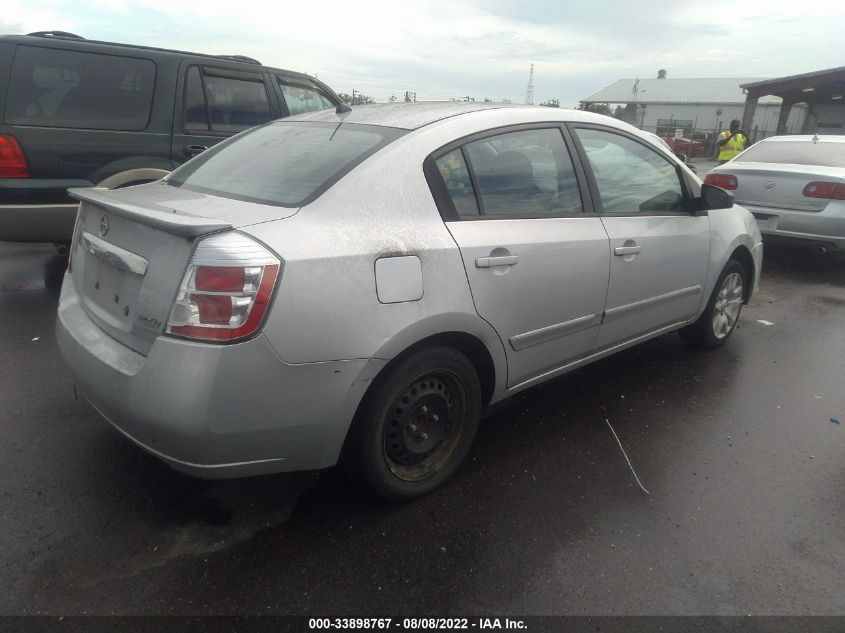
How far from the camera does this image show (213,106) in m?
5.59

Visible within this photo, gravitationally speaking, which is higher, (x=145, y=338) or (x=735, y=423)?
(x=145, y=338)

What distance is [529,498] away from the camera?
8.88 feet

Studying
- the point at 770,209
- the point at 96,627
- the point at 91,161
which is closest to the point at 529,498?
the point at 96,627

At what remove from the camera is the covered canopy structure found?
20.3 meters

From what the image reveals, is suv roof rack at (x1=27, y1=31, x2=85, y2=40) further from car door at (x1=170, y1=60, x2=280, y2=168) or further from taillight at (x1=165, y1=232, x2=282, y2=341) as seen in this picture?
taillight at (x1=165, y1=232, x2=282, y2=341)

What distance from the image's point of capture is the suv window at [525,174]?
2.77 meters

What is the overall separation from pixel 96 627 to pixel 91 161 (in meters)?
3.96

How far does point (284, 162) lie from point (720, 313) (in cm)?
336

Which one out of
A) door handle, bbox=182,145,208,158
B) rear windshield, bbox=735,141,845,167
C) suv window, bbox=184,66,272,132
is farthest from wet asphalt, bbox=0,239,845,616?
rear windshield, bbox=735,141,845,167

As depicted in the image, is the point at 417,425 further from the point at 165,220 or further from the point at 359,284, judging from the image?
the point at 165,220

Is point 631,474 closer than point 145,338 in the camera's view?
No

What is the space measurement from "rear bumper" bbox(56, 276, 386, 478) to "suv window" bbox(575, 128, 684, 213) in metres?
1.81

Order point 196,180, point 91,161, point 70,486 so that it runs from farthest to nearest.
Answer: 1. point 91,161
2. point 196,180
3. point 70,486

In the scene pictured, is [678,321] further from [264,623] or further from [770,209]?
[770,209]
